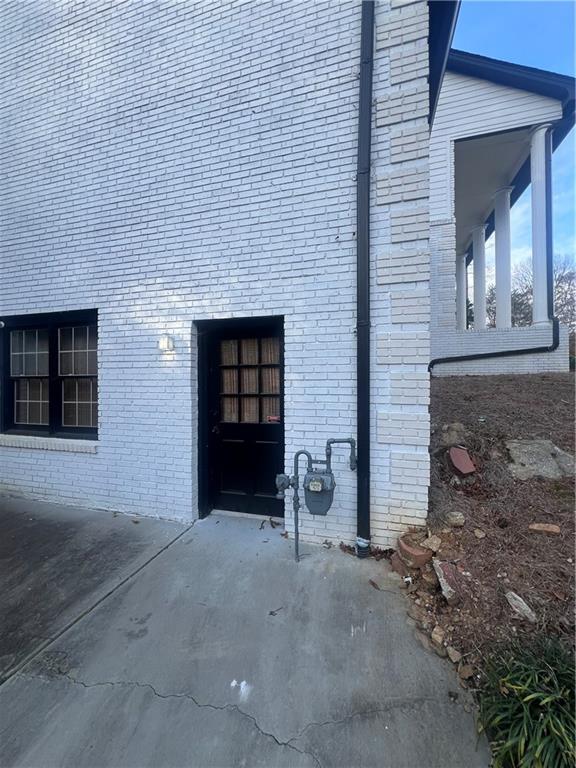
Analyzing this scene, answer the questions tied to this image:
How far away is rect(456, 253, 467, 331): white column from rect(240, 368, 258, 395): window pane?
9037 millimetres

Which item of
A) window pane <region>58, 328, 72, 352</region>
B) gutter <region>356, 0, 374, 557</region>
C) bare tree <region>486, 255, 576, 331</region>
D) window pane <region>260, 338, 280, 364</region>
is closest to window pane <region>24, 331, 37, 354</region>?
window pane <region>58, 328, 72, 352</region>

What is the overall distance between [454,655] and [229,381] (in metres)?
3.01

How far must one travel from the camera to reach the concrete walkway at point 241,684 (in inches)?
67.5

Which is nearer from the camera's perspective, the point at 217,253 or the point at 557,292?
the point at 217,253

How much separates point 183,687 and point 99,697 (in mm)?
442

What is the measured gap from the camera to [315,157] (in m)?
3.45

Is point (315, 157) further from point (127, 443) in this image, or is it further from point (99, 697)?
point (99, 697)

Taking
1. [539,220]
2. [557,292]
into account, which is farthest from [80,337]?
[557,292]

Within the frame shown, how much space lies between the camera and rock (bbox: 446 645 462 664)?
6.90ft

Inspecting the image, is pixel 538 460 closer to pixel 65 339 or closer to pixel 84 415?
pixel 84 415

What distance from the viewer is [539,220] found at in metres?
8.50

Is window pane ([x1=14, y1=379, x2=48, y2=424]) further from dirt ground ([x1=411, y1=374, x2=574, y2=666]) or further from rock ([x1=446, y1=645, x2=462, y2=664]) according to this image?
rock ([x1=446, y1=645, x2=462, y2=664])

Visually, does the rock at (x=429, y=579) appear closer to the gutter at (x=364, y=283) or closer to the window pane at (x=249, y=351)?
the gutter at (x=364, y=283)

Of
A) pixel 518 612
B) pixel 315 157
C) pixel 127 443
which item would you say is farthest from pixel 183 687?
pixel 315 157
